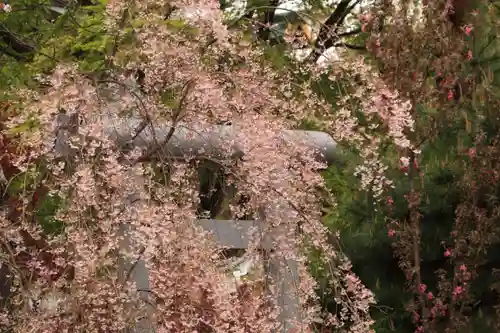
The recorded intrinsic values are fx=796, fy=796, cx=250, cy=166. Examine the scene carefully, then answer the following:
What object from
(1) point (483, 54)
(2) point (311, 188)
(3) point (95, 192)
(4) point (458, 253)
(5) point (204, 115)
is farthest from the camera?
(1) point (483, 54)

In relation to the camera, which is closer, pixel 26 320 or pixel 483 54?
pixel 26 320

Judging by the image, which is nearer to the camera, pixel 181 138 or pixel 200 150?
pixel 200 150

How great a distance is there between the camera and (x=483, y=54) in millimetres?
6984

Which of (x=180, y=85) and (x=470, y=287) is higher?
(x=180, y=85)

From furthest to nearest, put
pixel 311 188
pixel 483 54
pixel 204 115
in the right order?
pixel 483 54, pixel 311 188, pixel 204 115

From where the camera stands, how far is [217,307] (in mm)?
3961

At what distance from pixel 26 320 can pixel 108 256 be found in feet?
1.58

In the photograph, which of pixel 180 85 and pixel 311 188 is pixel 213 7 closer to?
pixel 180 85

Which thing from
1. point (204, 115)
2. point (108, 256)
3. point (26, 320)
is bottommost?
point (26, 320)

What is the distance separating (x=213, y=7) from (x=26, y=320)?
1766 mm

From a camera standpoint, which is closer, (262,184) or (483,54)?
(262,184)

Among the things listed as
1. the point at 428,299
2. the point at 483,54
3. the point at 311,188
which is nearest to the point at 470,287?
the point at 428,299

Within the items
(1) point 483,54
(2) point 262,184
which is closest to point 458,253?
(1) point 483,54

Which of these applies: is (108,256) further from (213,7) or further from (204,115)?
(213,7)
